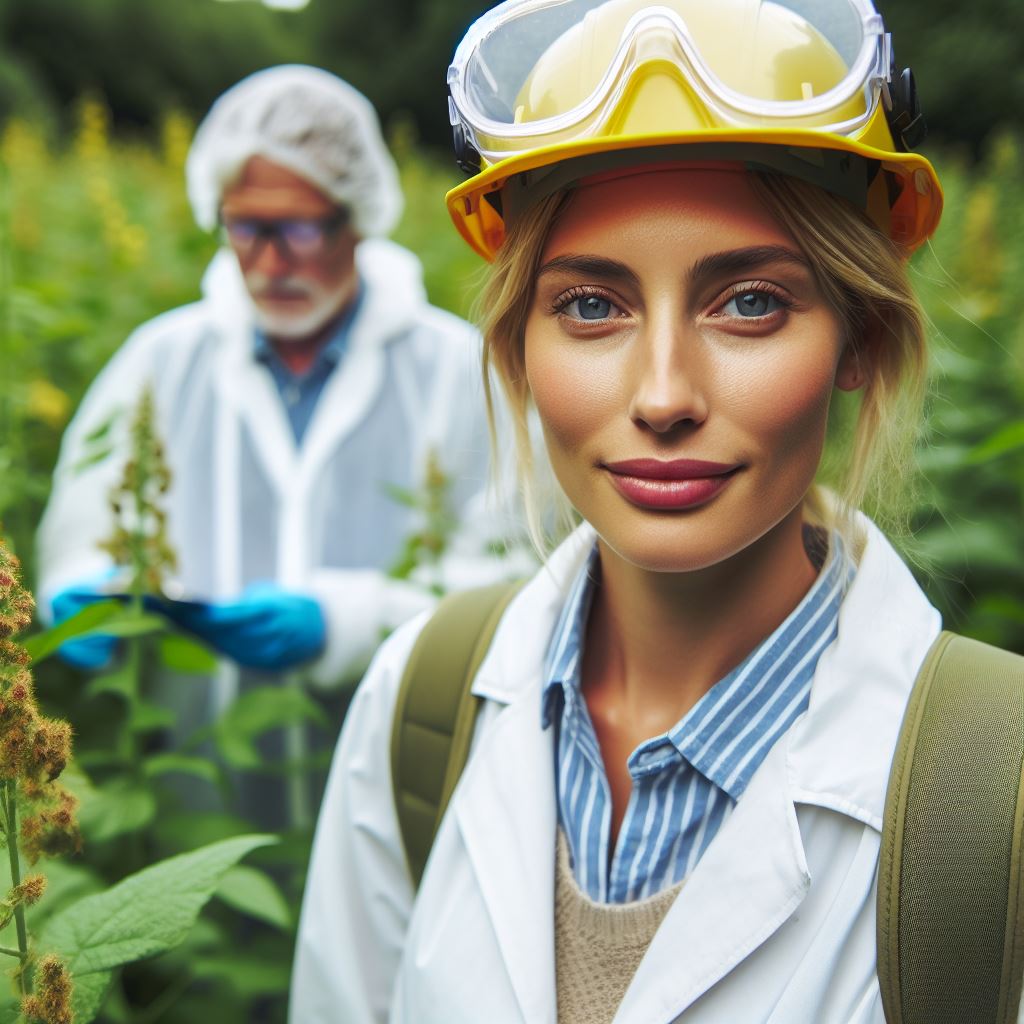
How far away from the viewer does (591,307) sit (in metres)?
1.26

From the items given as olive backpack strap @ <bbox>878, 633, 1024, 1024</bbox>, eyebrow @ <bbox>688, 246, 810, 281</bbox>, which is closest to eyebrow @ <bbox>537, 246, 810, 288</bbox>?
eyebrow @ <bbox>688, 246, 810, 281</bbox>

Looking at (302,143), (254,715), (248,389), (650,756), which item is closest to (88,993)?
(650,756)

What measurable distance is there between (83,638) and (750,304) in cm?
191

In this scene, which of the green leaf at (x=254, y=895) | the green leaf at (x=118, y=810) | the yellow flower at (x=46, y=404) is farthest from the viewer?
the yellow flower at (x=46, y=404)

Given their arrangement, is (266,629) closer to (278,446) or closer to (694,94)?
(278,446)

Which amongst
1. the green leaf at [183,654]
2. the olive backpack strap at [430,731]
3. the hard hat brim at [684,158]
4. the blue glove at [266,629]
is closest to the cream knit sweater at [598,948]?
the olive backpack strap at [430,731]

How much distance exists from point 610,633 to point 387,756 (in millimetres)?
344

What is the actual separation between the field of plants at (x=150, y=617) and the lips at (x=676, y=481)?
42 cm

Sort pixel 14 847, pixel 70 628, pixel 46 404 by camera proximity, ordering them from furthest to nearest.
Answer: pixel 46 404 < pixel 70 628 < pixel 14 847

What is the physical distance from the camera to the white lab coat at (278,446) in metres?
3.04

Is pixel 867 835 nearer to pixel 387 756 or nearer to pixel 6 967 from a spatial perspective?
pixel 387 756

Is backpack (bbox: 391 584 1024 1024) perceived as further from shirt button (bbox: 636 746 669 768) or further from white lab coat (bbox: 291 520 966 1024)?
shirt button (bbox: 636 746 669 768)

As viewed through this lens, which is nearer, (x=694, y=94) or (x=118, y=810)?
(x=694, y=94)

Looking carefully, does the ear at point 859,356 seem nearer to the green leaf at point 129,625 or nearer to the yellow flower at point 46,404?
the green leaf at point 129,625
